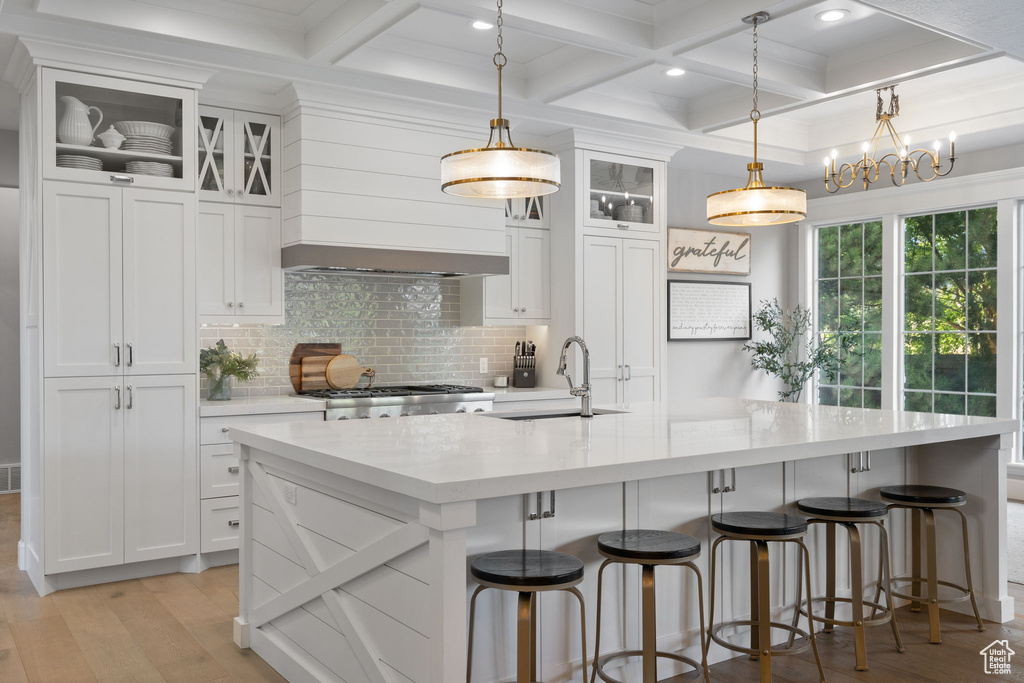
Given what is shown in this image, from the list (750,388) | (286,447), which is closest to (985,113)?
(750,388)

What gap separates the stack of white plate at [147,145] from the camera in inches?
171

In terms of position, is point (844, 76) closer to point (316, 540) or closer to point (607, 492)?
point (607, 492)

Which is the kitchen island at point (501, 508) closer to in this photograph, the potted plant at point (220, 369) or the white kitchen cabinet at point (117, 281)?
the white kitchen cabinet at point (117, 281)

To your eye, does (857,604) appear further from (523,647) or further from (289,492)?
(289,492)

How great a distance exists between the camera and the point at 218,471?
4590 mm

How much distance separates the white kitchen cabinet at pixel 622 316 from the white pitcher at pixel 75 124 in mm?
3224

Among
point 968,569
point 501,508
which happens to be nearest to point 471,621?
point 501,508

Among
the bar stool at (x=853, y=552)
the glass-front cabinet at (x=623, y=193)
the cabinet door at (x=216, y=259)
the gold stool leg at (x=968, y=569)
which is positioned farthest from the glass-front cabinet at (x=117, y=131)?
the gold stool leg at (x=968, y=569)

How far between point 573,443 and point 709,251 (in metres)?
4.67

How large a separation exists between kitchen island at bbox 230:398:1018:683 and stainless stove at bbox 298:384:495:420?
4.52ft

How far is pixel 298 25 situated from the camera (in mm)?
4414

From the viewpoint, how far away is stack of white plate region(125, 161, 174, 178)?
4.35m

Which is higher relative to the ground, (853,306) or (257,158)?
(257,158)

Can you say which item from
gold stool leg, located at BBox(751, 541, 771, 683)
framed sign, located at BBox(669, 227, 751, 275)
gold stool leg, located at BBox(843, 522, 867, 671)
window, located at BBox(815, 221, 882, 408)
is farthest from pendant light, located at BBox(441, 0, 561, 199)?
window, located at BBox(815, 221, 882, 408)
